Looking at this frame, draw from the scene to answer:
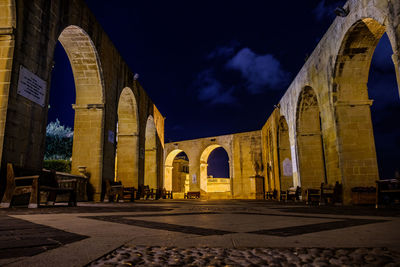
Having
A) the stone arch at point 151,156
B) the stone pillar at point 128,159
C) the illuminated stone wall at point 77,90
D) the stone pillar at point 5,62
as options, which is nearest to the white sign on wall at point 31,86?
the illuminated stone wall at point 77,90

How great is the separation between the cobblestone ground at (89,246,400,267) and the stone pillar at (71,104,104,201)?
9.44m

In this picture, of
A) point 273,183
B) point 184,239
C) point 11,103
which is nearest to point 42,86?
point 11,103

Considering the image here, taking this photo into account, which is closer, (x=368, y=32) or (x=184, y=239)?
(x=184, y=239)

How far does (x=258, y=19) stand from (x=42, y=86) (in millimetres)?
53416

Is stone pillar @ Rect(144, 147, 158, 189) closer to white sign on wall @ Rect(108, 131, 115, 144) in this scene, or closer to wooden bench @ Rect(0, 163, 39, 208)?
white sign on wall @ Rect(108, 131, 115, 144)

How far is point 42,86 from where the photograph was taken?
276 inches

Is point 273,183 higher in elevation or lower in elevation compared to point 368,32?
lower

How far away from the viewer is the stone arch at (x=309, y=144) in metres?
13.0

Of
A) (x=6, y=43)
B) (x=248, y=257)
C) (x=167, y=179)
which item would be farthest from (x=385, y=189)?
(x=167, y=179)

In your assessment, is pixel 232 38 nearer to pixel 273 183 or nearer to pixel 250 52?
pixel 250 52

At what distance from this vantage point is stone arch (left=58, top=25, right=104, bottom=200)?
1024cm

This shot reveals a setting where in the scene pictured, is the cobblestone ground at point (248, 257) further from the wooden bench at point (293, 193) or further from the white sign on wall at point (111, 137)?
the wooden bench at point (293, 193)

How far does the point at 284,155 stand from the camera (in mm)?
17562

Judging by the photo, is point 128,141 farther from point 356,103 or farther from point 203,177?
point 203,177
